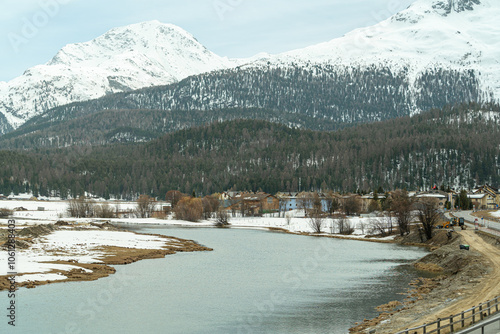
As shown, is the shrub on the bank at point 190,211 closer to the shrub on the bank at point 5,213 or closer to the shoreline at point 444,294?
the shrub on the bank at point 5,213

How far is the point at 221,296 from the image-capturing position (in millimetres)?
55156

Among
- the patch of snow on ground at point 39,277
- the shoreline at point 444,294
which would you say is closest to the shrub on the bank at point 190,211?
the shoreline at point 444,294

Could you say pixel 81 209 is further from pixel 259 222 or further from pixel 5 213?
pixel 259 222

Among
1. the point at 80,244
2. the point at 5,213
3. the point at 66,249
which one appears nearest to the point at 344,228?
the point at 80,244

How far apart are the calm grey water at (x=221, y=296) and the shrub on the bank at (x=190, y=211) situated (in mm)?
100276

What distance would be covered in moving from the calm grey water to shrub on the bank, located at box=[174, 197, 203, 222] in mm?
100276

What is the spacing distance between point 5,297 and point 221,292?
63.0 feet

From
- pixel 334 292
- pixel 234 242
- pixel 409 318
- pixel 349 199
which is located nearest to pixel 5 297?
pixel 334 292

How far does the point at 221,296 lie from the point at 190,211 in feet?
434

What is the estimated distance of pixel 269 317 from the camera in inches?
1837

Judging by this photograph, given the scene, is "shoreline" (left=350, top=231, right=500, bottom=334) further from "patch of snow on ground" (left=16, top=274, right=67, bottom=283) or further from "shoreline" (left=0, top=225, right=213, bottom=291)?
"patch of snow on ground" (left=16, top=274, right=67, bottom=283)

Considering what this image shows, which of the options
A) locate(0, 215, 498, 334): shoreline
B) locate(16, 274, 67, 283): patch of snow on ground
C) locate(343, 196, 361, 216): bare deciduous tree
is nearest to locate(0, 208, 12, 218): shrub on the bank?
locate(0, 215, 498, 334): shoreline

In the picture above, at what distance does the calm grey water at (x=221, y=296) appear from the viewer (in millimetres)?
43844

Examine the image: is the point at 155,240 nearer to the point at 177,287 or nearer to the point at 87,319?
the point at 177,287
